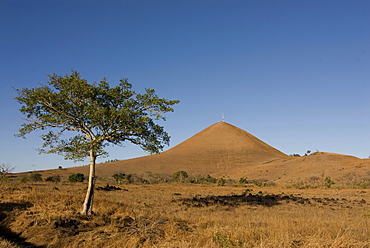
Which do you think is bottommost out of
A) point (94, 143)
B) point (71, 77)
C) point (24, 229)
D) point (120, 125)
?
point (24, 229)

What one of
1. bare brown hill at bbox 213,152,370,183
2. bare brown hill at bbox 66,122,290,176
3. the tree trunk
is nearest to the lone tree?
the tree trunk

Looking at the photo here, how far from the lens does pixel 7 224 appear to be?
1080cm

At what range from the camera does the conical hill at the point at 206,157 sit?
290ft

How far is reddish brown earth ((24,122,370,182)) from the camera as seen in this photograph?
60812 millimetres

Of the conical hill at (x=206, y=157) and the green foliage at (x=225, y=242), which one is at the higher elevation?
the conical hill at (x=206, y=157)

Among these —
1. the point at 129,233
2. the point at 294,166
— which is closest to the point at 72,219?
the point at 129,233

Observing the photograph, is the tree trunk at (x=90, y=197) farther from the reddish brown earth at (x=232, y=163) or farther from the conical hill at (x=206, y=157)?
the conical hill at (x=206, y=157)

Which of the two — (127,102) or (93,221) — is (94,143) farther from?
(93,221)

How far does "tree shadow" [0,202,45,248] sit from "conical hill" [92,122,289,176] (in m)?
62.2

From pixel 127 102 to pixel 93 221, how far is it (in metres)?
5.82

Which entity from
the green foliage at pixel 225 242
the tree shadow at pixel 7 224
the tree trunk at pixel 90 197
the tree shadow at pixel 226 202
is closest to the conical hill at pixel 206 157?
the tree shadow at pixel 226 202

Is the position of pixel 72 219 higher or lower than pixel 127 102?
lower

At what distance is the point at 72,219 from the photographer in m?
10.9

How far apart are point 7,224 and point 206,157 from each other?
321 feet
